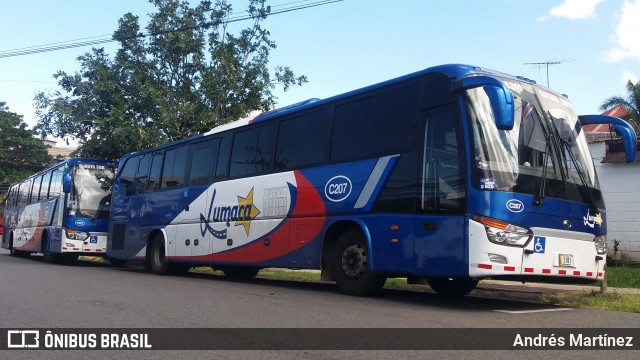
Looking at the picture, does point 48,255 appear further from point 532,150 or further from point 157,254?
point 532,150

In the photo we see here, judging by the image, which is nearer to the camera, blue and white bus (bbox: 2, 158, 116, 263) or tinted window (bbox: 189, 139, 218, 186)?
tinted window (bbox: 189, 139, 218, 186)

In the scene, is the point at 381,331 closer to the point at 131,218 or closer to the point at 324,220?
the point at 324,220

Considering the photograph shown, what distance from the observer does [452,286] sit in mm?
10359

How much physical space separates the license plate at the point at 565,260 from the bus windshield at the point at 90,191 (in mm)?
15354

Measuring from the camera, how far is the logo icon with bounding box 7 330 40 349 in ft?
19.4

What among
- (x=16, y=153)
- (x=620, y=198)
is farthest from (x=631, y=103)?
(x=16, y=153)

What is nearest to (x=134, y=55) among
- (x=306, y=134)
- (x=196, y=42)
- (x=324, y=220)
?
(x=196, y=42)

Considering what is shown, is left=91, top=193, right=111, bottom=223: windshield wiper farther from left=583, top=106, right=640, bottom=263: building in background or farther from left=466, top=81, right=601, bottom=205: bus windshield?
left=583, top=106, right=640, bottom=263: building in background

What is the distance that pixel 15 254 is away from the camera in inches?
1061

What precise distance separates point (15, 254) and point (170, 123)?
12044 mm

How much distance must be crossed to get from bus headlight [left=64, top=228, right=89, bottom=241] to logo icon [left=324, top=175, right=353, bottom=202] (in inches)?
462

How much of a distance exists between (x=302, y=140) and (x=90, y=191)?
36.2ft

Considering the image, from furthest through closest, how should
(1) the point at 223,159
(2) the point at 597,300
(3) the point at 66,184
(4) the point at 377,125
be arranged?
(3) the point at 66,184 → (1) the point at 223,159 → (4) the point at 377,125 → (2) the point at 597,300

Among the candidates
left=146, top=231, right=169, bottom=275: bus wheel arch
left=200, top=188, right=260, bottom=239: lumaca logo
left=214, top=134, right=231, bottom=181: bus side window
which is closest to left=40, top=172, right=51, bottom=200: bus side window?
left=146, top=231, right=169, bottom=275: bus wheel arch
